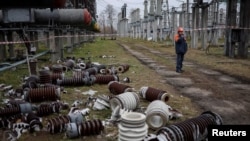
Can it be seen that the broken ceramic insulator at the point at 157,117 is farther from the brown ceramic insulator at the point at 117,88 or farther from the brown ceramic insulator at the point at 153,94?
the brown ceramic insulator at the point at 117,88

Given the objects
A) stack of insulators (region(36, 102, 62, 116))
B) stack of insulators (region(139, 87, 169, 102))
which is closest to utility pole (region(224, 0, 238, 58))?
stack of insulators (region(139, 87, 169, 102))

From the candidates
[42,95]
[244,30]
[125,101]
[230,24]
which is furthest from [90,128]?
[230,24]

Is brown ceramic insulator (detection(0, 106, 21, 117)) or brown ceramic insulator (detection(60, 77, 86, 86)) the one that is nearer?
brown ceramic insulator (detection(0, 106, 21, 117))

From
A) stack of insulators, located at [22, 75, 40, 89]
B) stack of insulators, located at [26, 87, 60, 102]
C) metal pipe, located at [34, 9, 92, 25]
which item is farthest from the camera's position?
metal pipe, located at [34, 9, 92, 25]

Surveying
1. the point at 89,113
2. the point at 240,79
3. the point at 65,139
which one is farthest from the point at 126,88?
the point at 240,79

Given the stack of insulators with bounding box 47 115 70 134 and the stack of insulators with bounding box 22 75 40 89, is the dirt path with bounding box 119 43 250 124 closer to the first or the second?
the stack of insulators with bounding box 47 115 70 134

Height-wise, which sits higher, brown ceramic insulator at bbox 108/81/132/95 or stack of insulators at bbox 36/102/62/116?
brown ceramic insulator at bbox 108/81/132/95

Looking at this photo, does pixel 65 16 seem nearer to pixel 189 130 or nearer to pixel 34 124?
pixel 34 124

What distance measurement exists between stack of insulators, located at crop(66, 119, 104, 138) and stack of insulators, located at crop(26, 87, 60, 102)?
218cm

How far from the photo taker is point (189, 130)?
13.2ft

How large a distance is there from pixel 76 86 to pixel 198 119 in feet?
14.8

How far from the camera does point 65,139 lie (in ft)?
14.4

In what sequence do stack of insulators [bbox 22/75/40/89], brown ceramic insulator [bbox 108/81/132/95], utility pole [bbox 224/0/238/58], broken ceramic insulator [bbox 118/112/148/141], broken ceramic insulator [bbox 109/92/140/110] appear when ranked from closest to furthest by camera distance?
1. broken ceramic insulator [bbox 118/112/148/141]
2. broken ceramic insulator [bbox 109/92/140/110]
3. brown ceramic insulator [bbox 108/81/132/95]
4. stack of insulators [bbox 22/75/40/89]
5. utility pole [bbox 224/0/238/58]

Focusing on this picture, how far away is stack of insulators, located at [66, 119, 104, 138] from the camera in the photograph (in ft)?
14.4
